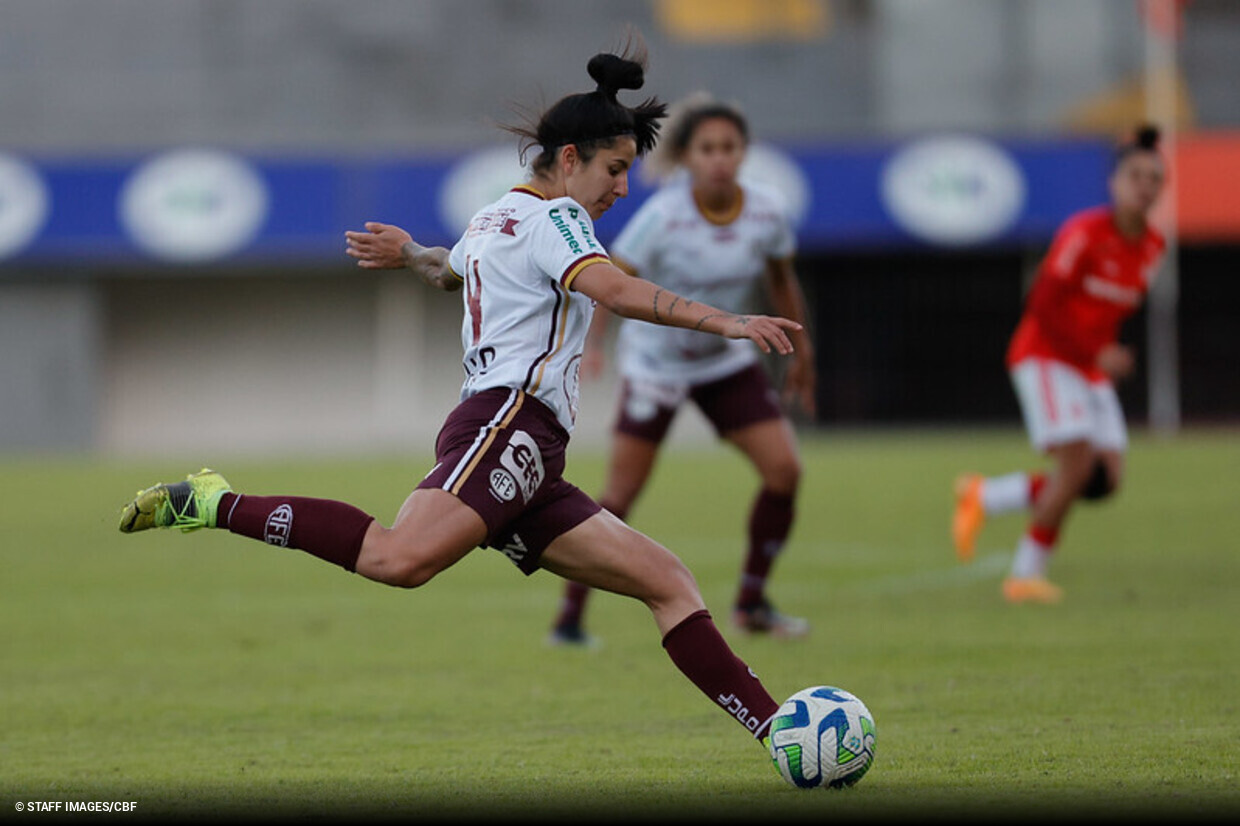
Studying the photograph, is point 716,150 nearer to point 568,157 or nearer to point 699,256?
point 699,256

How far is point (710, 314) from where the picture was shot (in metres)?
5.14

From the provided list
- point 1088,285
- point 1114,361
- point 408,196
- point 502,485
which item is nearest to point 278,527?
point 502,485

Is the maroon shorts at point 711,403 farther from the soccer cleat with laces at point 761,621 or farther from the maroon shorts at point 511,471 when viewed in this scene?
the maroon shorts at point 511,471

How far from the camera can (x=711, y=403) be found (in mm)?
9055

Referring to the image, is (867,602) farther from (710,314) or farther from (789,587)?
(710,314)

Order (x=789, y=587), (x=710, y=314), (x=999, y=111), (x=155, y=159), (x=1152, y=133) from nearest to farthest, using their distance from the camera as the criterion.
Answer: (x=710, y=314) → (x=1152, y=133) → (x=789, y=587) → (x=155, y=159) → (x=999, y=111)

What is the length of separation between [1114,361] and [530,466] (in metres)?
5.33

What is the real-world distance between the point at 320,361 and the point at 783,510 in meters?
23.6

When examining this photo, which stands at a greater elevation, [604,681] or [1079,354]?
[1079,354]

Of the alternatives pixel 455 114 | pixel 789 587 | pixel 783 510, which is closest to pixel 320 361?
pixel 455 114

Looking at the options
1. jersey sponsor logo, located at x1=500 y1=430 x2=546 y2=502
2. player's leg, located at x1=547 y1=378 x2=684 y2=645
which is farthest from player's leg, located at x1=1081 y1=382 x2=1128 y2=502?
jersey sponsor logo, located at x1=500 y1=430 x2=546 y2=502

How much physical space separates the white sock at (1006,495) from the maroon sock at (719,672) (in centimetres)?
565

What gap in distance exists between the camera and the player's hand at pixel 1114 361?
984 centimetres

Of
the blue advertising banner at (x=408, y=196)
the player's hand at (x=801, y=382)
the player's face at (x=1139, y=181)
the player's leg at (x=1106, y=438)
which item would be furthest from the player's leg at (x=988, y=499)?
the blue advertising banner at (x=408, y=196)
